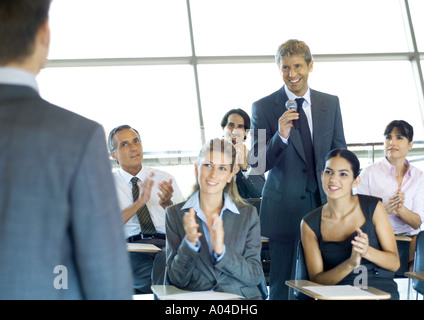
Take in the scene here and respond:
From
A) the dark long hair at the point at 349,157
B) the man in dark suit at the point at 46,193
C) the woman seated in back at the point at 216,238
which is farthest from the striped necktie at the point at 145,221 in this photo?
the man in dark suit at the point at 46,193

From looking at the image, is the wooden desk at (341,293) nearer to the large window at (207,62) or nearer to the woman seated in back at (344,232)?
the woman seated in back at (344,232)

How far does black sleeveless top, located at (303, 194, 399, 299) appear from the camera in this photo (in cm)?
292

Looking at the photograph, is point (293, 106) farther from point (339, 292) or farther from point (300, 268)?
point (339, 292)

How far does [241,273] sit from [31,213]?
1.68m

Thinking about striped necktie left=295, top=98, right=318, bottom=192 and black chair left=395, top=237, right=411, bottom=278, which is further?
black chair left=395, top=237, right=411, bottom=278

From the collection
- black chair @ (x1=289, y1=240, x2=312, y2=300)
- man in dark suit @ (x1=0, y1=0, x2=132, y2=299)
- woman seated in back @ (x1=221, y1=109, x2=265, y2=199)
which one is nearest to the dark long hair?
black chair @ (x1=289, y1=240, x2=312, y2=300)

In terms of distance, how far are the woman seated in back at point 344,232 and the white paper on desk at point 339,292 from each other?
1.09ft

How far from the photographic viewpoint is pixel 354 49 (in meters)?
6.48

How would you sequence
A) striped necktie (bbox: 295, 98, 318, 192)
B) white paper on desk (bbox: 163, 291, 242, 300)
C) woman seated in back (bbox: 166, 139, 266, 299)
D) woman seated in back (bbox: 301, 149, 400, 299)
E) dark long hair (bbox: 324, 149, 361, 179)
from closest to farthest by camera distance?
white paper on desk (bbox: 163, 291, 242, 300)
woman seated in back (bbox: 166, 139, 266, 299)
woman seated in back (bbox: 301, 149, 400, 299)
dark long hair (bbox: 324, 149, 361, 179)
striped necktie (bbox: 295, 98, 318, 192)

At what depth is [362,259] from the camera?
116 inches

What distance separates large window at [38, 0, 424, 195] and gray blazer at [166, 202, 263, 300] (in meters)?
3.15

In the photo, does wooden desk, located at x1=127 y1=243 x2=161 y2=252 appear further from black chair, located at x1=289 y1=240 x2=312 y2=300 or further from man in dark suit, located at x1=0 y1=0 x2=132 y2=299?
man in dark suit, located at x1=0 y1=0 x2=132 y2=299
